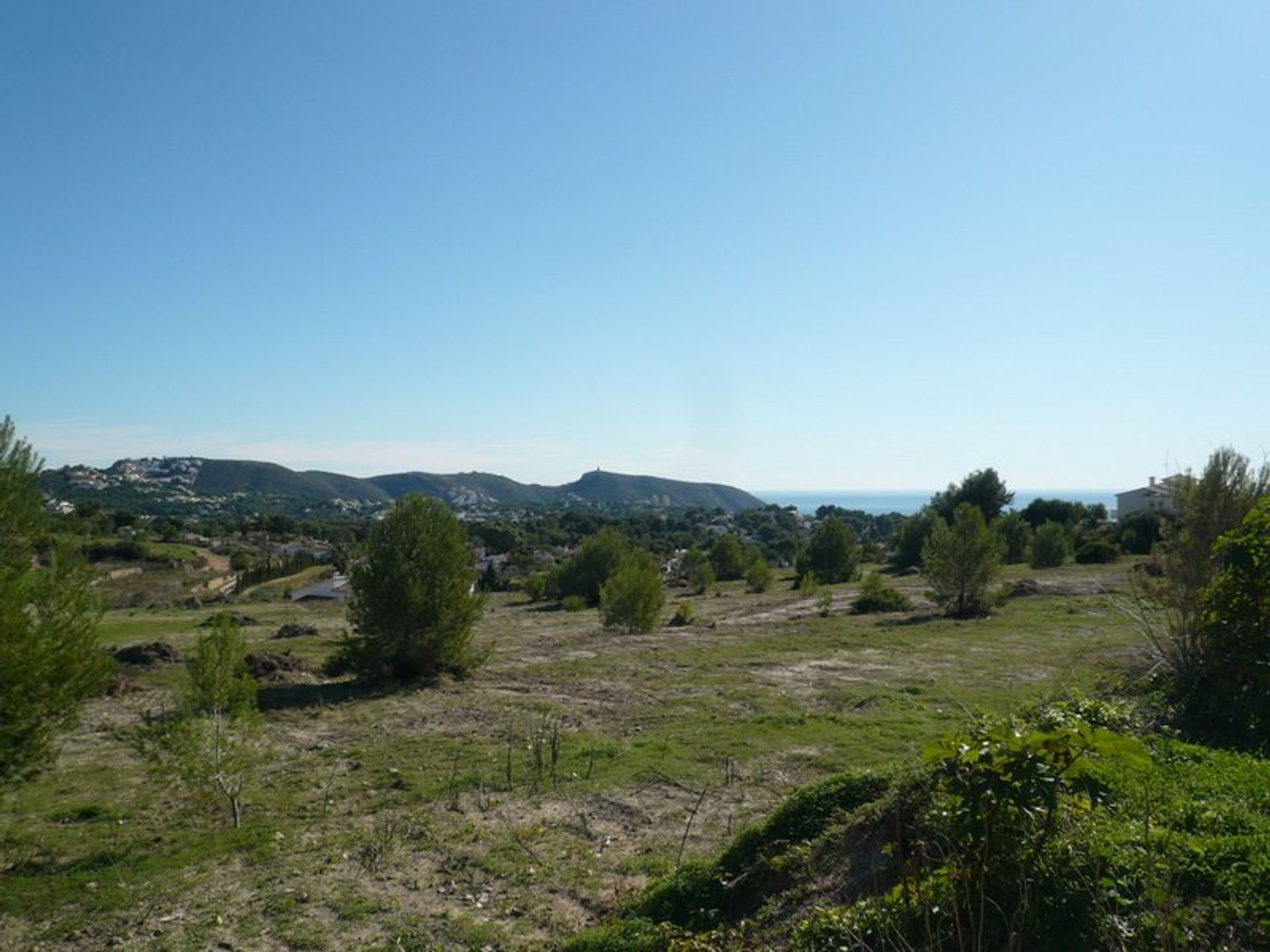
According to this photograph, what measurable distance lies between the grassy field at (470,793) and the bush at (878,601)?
1101 centimetres

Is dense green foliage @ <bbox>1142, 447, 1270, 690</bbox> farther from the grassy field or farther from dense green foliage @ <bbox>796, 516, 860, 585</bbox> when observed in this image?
dense green foliage @ <bbox>796, 516, 860, 585</bbox>

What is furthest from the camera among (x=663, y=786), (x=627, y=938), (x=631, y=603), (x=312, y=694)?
(x=631, y=603)

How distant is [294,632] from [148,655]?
9.27 metres

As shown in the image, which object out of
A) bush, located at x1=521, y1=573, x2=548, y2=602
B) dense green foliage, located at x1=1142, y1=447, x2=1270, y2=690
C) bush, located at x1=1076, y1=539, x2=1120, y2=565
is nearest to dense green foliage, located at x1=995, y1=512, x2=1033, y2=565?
bush, located at x1=1076, y1=539, x2=1120, y2=565

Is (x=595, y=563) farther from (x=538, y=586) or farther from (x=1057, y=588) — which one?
(x=1057, y=588)

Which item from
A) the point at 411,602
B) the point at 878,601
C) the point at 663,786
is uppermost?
the point at 411,602

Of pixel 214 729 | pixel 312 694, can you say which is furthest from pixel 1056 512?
pixel 214 729

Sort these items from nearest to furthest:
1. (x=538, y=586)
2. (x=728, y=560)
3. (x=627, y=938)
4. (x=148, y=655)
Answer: (x=627, y=938) < (x=148, y=655) < (x=538, y=586) < (x=728, y=560)

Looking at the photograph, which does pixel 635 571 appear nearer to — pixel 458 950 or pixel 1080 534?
pixel 458 950

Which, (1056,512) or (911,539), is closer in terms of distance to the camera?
(911,539)

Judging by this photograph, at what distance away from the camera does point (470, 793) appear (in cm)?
1091

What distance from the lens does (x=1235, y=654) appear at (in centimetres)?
827

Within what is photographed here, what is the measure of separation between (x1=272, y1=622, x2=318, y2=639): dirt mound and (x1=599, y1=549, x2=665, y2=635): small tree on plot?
1282 centimetres

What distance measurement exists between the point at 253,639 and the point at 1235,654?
106 feet
